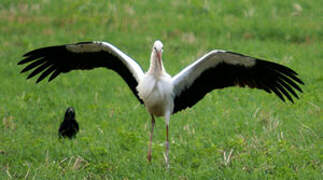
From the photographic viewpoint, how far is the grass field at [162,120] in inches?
283

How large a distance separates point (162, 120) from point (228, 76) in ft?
6.78

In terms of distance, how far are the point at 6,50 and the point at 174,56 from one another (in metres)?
3.44

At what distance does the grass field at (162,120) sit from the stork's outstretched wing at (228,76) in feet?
2.18

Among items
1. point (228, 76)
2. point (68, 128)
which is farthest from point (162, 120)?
point (228, 76)

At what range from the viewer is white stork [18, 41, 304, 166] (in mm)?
7180

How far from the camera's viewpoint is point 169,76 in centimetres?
756

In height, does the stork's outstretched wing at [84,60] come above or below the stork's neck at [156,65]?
above

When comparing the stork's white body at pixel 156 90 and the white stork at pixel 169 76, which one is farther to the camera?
the stork's white body at pixel 156 90

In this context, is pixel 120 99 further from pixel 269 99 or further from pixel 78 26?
pixel 78 26

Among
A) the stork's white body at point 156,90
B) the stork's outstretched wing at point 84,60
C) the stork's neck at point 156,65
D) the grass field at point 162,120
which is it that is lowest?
the grass field at point 162,120

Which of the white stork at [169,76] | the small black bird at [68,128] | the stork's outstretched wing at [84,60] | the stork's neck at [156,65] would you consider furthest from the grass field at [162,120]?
the stork's neck at [156,65]

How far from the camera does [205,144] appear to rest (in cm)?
787

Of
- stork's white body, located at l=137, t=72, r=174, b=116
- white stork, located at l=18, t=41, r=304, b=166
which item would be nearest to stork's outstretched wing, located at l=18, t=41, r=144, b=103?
white stork, located at l=18, t=41, r=304, b=166

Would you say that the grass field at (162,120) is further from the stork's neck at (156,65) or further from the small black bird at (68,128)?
the stork's neck at (156,65)
